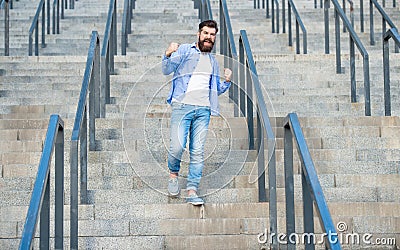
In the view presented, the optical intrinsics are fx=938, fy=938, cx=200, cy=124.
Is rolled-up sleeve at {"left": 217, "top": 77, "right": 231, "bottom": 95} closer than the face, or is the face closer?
the face

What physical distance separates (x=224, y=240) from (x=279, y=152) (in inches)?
62.4

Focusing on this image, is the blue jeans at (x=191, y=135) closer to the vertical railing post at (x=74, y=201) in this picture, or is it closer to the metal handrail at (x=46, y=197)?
the vertical railing post at (x=74, y=201)

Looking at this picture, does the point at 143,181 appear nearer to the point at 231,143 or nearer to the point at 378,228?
the point at 231,143

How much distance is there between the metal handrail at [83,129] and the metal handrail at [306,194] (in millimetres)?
1283

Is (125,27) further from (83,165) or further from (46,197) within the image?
(46,197)

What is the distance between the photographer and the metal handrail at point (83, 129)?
18.7 ft

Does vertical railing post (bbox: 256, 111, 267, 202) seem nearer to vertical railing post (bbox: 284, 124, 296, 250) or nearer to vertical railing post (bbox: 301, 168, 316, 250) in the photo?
vertical railing post (bbox: 284, 124, 296, 250)

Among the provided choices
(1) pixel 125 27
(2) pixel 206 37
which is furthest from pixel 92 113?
(1) pixel 125 27

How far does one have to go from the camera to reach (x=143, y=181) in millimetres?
6758

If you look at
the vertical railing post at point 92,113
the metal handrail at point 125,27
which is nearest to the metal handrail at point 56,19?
the metal handrail at point 125,27

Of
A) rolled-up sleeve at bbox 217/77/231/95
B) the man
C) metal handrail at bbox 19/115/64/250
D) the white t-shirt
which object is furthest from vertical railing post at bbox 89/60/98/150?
metal handrail at bbox 19/115/64/250

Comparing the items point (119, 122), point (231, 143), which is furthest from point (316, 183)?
point (119, 122)

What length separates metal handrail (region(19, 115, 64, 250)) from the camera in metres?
Answer: 4.54

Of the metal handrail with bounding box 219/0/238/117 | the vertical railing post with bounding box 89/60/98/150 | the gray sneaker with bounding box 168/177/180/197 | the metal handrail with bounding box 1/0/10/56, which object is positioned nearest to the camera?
the gray sneaker with bounding box 168/177/180/197
